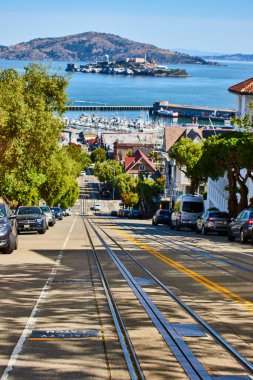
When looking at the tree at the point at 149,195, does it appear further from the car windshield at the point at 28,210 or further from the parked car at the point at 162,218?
the car windshield at the point at 28,210

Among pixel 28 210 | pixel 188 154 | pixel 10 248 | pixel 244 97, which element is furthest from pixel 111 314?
pixel 188 154

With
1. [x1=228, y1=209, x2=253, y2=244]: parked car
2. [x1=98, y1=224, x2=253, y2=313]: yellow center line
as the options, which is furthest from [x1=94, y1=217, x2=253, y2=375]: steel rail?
[x1=228, y1=209, x2=253, y2=244]: parked car

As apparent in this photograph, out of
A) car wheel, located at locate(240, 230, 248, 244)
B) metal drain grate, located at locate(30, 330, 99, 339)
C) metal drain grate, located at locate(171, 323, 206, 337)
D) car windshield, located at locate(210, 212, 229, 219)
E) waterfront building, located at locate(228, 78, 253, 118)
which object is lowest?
car wheel, located at locate(240, 230, 248, 244)

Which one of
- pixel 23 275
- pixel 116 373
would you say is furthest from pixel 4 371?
pixel 23 275

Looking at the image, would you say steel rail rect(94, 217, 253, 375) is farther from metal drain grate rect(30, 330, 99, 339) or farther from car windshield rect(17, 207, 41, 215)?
car windshield rect(17, 207, 41, 215)

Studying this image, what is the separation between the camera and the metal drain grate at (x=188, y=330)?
11.8m

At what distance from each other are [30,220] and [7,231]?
15.3 metres

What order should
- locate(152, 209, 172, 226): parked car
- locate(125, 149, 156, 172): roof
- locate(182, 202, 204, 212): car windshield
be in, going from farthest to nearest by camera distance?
locate(125, 149, 156, 172): roof → locate(152, 209, 172, 226): parked car → locate(182, 202, 204, 212): car windshield

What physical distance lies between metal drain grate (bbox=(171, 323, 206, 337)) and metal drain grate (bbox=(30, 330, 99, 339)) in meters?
1.16

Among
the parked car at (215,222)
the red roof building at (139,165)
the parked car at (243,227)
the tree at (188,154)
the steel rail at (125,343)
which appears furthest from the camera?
the red roof building at (139,165)

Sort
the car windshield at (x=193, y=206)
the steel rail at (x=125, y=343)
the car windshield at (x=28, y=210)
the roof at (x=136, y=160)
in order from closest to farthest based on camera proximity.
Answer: the steel rail at (x=125, y=343)
the car windshield at (x=28, y=210)
the car windshield at (x=193, y=206)
the roof at (x=136, y=160)

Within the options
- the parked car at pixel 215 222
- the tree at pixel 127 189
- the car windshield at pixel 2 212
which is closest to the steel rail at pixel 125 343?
the car windshield at pixel 2 212

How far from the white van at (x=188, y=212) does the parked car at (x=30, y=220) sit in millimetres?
13998

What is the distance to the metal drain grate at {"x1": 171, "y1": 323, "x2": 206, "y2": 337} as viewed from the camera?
1176 centimetres
